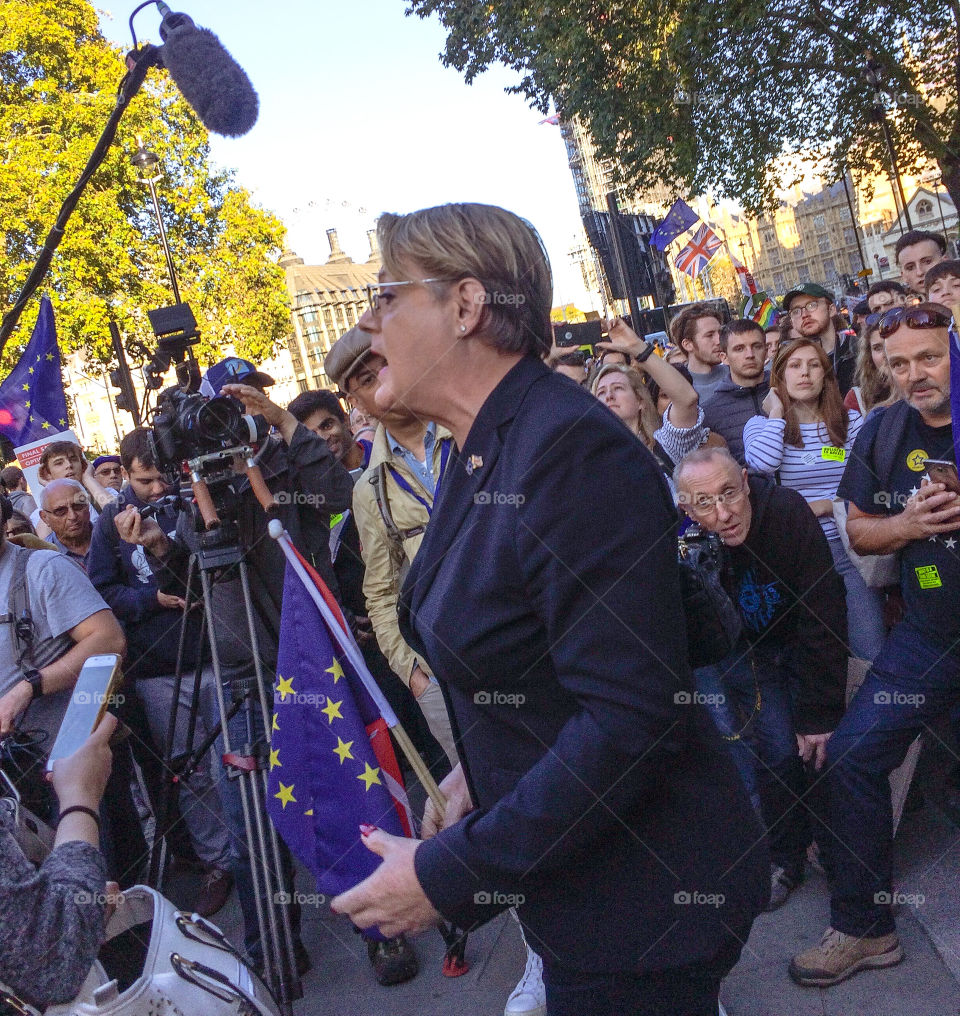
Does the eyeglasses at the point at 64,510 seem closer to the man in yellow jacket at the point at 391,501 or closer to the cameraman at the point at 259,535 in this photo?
the cameraman at the point at 259,535

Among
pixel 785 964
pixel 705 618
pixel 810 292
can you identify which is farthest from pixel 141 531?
pixel 810 292

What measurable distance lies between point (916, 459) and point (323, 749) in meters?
2.10

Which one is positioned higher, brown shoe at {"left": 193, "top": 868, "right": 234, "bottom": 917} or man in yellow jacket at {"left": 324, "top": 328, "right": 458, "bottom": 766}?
man in yellow jacket at {"left": 324, "top": 328, "right": 458, "bottom": 766}

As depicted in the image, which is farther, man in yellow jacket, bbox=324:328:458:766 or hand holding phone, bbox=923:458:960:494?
man in yellow jacket, bbox=324:328:458:766

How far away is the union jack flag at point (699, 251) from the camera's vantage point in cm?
1564

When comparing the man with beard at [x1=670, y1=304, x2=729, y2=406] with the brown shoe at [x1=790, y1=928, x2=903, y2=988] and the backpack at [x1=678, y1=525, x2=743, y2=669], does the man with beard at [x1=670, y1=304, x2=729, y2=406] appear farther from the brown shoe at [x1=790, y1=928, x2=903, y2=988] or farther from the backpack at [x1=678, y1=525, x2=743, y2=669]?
the backpack at [x1=678, y1=525, x2=743, y2=669]

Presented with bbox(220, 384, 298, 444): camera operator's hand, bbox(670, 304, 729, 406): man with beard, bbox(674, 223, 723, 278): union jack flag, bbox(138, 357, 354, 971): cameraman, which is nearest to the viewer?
bbox(220, 384, 298, 444): camera operator's hand

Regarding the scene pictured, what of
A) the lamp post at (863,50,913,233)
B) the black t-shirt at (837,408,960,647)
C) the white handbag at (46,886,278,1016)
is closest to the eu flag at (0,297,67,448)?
the white handbag at (46,886,278,1016)

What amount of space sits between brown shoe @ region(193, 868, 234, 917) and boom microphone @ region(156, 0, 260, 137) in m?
3.36

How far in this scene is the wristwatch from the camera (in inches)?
140

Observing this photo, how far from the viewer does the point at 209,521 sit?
3.46 metres

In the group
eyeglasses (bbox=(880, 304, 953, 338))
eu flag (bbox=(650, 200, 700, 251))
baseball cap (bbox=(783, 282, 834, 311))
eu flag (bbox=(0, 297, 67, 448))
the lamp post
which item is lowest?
eyeglasses (bbox=(880, 304, 953, 338))

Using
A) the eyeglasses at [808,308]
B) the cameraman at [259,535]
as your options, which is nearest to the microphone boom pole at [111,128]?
the cameraman at [259,535]

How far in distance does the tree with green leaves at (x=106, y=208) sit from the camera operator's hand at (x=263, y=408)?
62.0ft
